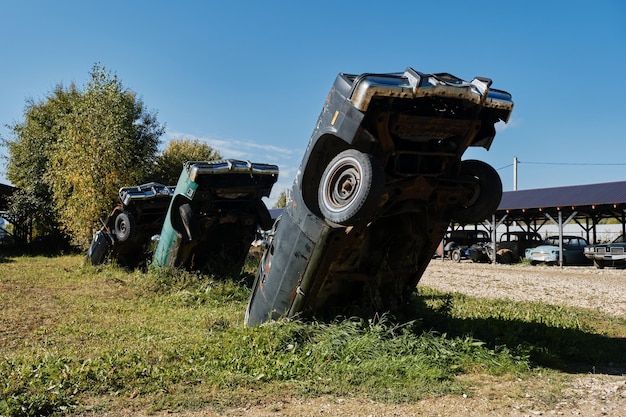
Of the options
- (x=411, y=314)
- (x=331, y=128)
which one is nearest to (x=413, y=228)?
(x=411, y=314)

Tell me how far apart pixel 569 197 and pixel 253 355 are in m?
23.6

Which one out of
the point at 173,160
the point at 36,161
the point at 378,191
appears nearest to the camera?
the point at 378,191

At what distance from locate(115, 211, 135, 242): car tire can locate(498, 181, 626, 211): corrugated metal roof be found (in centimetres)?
1498

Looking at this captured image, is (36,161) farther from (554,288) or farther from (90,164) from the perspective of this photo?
(554,288)

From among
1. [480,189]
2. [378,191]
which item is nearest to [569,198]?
[480,189]

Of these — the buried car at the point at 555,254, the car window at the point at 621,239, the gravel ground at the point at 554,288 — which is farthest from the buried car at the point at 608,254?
the gravel ground at the point at 554,288

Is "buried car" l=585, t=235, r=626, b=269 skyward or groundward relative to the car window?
groundward

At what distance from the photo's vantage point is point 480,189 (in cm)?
606

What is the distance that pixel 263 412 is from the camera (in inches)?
167

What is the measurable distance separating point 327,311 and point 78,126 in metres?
21.4

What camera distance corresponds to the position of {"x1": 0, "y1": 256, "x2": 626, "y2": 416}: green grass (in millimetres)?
4574

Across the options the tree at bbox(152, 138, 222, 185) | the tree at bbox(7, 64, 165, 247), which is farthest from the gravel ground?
the tree at bbox(152, 138, 222, 185)

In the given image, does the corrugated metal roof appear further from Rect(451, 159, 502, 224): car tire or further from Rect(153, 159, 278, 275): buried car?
Rect(451, 159, 502, 224): car tire

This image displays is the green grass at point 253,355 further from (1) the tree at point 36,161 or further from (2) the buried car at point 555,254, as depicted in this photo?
(1) the tree at point 36,161
